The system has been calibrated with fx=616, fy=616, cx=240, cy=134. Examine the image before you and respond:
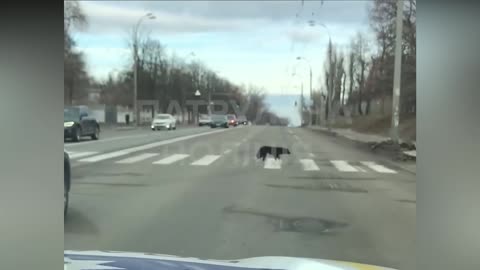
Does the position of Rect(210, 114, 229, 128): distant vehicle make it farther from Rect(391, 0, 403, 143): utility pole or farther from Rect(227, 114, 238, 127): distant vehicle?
Rect(391, 0, 403, 143): utility pole

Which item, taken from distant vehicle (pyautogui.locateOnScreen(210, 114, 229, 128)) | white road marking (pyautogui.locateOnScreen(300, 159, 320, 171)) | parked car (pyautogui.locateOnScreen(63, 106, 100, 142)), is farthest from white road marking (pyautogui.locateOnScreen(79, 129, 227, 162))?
distant vehicle (pyautogui.locateOnScreen(210, 114, 229, 128))

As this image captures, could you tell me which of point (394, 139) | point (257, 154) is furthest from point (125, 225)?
point (394, 139)

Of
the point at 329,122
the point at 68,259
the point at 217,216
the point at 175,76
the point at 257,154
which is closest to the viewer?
the point at 68,259

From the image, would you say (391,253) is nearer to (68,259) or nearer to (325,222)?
(325,222)

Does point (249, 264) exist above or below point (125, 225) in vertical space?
above

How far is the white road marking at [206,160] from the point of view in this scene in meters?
14.4

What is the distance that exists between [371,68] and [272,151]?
605 cm

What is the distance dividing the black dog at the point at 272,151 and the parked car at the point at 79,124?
7.92 metres

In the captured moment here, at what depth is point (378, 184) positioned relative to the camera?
11016 millimetres

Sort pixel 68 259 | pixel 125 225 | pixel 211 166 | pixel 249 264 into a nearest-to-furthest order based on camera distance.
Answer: pixel 249 264
pixel 68 259
pixel 125 225
pixel 211 166

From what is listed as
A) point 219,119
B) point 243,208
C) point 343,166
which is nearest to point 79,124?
point 343,166

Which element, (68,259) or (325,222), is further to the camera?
(325,222)
